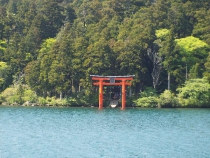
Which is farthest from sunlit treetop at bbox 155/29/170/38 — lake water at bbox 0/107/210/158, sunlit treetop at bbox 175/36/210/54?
lake water at bbox 0/107/210/158

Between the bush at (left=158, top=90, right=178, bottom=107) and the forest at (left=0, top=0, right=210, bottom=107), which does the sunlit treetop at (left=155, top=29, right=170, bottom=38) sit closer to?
the forest at (left=0, top=0, right=210, bottom=107)

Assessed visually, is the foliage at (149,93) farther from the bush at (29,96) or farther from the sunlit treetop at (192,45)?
the bush at (29,96)

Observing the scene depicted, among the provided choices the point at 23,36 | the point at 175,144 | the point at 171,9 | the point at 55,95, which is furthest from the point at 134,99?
Answer: the point at 175,144

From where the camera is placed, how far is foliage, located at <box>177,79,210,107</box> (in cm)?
6738

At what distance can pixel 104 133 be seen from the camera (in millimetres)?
44719

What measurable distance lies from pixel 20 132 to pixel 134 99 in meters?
26.1

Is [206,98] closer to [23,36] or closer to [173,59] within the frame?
[173,59]

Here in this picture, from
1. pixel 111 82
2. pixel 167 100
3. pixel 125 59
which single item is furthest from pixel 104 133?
pixel 125 59

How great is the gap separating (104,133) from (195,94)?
980 inches

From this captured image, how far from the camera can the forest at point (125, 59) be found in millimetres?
69188

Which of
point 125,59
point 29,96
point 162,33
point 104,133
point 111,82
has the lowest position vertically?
point 104,133

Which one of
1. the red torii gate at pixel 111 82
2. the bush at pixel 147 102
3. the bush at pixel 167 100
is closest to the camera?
the red torii gate at pixel 111 82

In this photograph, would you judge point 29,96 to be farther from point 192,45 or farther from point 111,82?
point 192,45

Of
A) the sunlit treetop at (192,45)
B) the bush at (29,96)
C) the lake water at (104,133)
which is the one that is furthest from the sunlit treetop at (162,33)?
the bush at (29,96)
